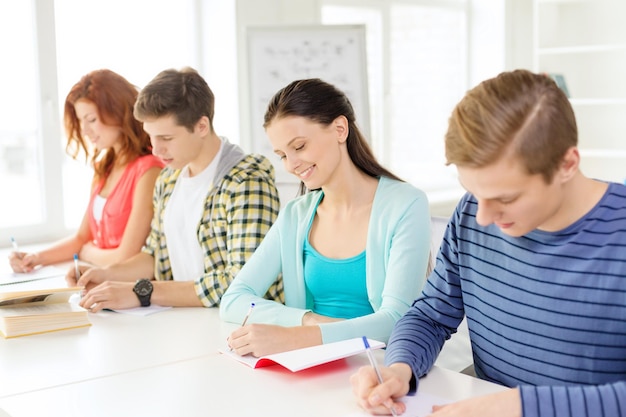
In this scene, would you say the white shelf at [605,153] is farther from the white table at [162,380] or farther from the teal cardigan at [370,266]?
the white table at [162,380]

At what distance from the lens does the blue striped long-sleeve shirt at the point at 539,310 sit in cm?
130

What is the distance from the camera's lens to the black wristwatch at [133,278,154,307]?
86.0 inches

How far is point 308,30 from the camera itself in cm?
385

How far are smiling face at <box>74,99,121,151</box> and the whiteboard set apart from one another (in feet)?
3.38

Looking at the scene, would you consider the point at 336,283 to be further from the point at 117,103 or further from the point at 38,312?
the point at 117,103

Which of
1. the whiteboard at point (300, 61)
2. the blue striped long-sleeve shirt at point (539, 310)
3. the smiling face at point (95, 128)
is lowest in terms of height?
the blue striped long-sleeve shirt at point (539, 310)

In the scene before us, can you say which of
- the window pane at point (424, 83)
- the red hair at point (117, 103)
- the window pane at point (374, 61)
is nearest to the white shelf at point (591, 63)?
the window pane at point (424, 83)

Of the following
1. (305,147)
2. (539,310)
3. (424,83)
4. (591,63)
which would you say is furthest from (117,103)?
(591,63)

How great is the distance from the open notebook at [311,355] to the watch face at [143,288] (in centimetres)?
63

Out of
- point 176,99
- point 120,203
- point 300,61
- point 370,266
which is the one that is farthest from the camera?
point 300,61

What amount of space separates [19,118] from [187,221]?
5.23 feet

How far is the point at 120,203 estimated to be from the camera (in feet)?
9.53

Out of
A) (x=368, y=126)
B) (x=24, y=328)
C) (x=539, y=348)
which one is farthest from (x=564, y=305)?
(x=368, y=126)

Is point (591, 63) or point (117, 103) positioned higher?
point (591, 63)
